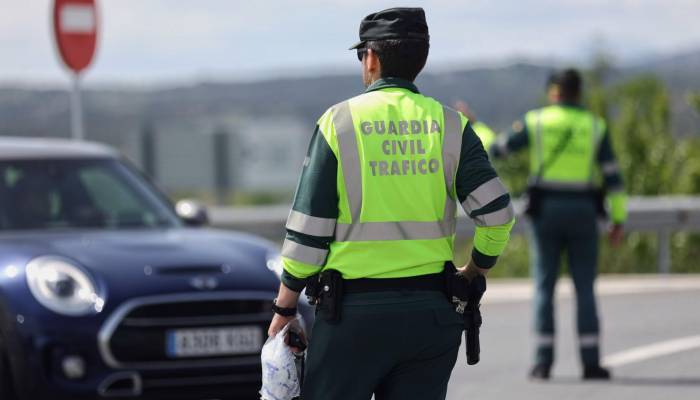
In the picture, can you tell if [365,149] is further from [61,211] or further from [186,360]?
[61,211]

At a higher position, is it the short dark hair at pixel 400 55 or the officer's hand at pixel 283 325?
the short dark hair at pixel 400 55

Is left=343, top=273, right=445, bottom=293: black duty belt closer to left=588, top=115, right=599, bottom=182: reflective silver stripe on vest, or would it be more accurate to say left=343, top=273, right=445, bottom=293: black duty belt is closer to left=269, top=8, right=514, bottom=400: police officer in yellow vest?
left=269, top=8, right=514, bottom=400: police officer in yellow vest

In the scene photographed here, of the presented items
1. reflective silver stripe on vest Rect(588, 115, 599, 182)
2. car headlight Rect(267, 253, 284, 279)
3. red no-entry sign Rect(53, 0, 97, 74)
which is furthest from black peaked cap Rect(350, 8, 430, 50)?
red no-entry sign Rect(53, 0, 97, 74)

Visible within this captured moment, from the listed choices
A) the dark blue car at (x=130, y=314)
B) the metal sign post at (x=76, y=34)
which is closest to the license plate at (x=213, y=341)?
the dark blue car at (x=130, y=314)

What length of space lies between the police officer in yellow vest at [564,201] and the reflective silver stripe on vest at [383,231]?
209 inches

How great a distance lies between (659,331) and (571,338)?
73 centimetres

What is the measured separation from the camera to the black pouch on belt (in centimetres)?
502

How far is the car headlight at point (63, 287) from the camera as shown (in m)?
7.93

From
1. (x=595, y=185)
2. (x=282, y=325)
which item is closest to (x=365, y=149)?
(x=282, y=325)

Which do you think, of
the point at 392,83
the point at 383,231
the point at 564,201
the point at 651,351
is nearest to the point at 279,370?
the point at 383,231

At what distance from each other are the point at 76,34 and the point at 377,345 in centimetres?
978

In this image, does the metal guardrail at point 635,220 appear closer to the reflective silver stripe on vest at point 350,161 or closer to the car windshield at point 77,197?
the car windshield at point 77,197

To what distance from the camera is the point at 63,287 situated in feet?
26.3

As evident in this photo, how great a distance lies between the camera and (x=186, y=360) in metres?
8.03
